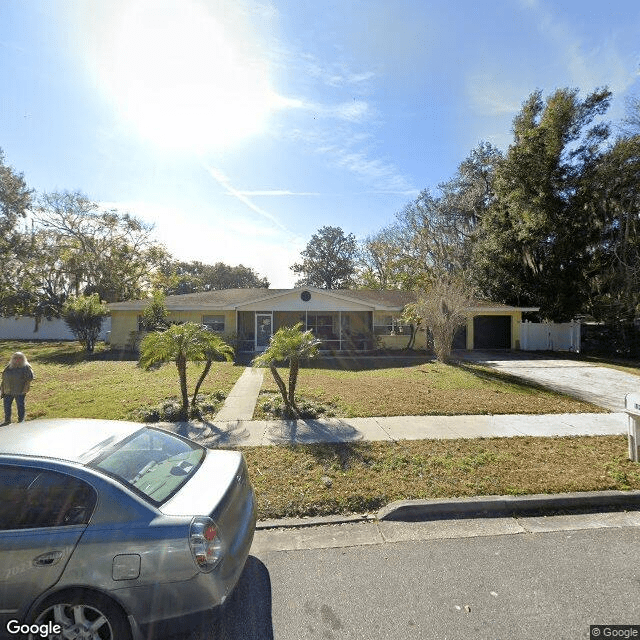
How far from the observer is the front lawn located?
358 inches

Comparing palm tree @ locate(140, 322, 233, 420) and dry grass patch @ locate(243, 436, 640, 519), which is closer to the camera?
dry grass patch @ locate(243, 436, 640, 519)

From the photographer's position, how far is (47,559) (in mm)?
2412

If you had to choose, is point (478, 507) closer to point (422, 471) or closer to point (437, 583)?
point (422, 471)

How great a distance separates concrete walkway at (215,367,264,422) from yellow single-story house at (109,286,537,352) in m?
7.94

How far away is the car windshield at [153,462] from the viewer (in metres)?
2.77

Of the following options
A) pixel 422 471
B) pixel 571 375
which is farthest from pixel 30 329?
pixel 571 375

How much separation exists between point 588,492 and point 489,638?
3.08 metres

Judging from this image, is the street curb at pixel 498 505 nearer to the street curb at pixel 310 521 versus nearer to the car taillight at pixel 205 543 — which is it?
the street curb at pixel 310 521

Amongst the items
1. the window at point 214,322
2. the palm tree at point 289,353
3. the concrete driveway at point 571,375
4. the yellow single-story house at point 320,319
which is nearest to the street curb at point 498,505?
the palm tree at point 289,353

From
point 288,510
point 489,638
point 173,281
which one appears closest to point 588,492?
point 489,638

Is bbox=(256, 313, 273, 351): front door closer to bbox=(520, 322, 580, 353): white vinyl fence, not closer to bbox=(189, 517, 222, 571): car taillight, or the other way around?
bbox=(520, 322, 580, 353): white vinyl fence

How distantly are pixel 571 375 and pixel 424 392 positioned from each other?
24.5ft

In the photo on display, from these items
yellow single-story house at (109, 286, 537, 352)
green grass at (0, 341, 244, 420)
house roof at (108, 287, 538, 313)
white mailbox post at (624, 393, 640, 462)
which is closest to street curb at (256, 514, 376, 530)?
white mailbox post at (624, 393, 640, 462)

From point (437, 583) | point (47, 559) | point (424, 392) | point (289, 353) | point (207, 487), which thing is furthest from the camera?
point (424, 392)
